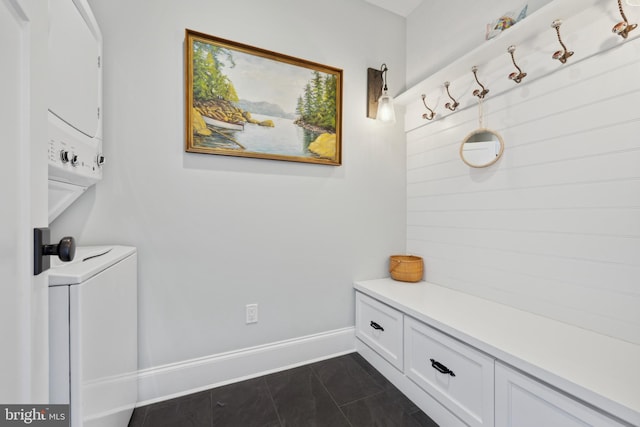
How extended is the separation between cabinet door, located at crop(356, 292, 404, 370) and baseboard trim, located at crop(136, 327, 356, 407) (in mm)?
147

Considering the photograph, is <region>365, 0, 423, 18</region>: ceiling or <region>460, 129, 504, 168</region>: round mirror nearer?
<region>460, 129, 504, 168</region>: round mirror

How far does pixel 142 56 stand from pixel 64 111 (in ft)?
2.16

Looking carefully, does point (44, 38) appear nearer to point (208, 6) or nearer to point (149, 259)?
point (149, 259)

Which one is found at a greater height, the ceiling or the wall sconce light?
the ceiling

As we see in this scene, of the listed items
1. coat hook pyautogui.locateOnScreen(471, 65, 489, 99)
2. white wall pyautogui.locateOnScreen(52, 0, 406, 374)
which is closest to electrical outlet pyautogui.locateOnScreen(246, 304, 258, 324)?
white wall pyautogui.locateOnScreen(52, 0, 406, 374)

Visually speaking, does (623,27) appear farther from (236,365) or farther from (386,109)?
(236,365)

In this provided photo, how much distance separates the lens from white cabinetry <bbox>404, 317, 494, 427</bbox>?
110cm

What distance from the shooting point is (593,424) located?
790mm

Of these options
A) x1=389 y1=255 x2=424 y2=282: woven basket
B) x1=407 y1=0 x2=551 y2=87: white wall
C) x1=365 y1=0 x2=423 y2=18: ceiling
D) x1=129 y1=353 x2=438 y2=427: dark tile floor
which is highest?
x1=365 y1=0 x2=423 y2=18: ceiling

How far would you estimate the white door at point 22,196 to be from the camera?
18.1 inches

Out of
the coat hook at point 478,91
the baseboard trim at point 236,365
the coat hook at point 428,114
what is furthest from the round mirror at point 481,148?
the baseboard trim at point 236,365

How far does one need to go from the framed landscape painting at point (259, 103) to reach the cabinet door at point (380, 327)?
1.05 m

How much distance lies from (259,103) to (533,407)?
6.42 ft

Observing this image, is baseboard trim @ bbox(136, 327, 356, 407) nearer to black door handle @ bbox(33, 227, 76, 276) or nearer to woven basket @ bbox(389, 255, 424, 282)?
woven basket @ bbox(389, 255, 424, 282)
